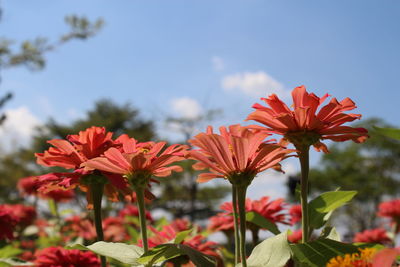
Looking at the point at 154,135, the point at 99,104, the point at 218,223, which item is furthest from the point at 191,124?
the point at 218,223

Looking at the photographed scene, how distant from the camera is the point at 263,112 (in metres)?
0.57

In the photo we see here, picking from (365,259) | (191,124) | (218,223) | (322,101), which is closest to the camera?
(365,259)

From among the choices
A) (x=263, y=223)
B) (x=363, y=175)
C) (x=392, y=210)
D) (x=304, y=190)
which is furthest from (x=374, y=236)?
(x=363, y=175)

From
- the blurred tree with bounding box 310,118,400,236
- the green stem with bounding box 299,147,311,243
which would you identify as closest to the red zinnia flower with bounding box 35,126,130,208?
the green stem with bounding box 299,147,311,243

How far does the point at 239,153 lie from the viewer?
0.54 meters

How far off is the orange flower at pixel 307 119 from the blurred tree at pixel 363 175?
52.3 feet

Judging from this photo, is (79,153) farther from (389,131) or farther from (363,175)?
(363,175)

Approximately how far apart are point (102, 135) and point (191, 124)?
18196 millimetres

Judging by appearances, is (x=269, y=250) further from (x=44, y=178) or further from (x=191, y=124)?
(x=191, y=124)

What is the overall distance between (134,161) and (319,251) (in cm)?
26

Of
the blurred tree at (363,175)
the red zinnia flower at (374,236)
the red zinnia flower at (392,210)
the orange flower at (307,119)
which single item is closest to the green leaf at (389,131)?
the orange flower at (307,119)

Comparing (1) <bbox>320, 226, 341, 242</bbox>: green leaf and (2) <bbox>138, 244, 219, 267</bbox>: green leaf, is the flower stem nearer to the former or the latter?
(2) <bbox>138, 244, 219, 267</bbox>: green leaf

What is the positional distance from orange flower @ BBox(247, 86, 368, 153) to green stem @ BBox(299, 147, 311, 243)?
0.02 m

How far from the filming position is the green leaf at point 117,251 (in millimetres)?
496
